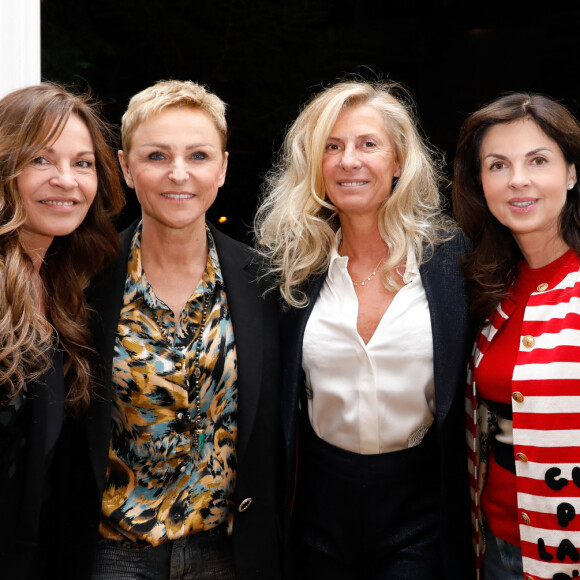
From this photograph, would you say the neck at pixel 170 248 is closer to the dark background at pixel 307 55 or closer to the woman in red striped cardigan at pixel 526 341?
the woman in red striped cardigan at pixel 526 341

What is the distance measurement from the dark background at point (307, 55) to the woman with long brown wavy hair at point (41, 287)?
1220mm

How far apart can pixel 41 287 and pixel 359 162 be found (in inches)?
37.9

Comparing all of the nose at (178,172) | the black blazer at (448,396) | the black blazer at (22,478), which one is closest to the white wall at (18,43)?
the nose at (178,172)

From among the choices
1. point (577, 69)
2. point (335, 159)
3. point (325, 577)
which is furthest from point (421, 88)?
point (325, 577)

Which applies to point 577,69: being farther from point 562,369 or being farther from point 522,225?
point 562,369

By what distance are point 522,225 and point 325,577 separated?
3.64 feet

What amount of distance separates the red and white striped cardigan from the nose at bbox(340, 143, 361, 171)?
684 mm

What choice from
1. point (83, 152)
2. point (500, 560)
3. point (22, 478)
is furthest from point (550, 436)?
point (83, 152)

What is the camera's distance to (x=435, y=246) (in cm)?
214

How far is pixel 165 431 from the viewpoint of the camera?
6.12 feet

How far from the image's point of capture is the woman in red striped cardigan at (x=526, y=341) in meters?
1.67

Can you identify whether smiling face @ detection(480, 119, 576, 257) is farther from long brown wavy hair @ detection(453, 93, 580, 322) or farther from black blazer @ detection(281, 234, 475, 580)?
black blazer @ detection(281, 234, 475, 580)

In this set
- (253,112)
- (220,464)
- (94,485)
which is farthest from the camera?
(253,112)

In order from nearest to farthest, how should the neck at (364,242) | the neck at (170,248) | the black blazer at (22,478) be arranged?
the black blazer at (22,478) < the neck at (170,248) < the neck at (364,242)
